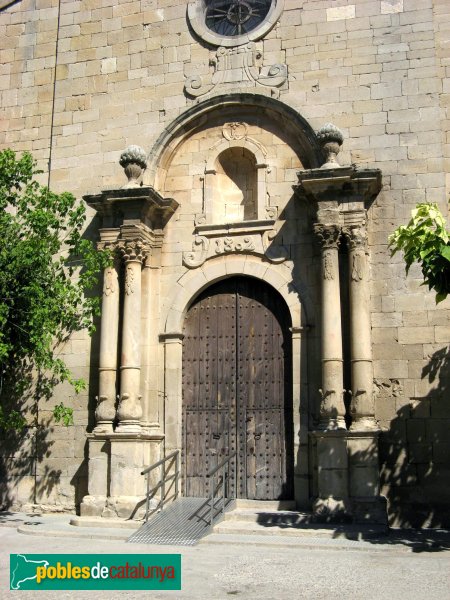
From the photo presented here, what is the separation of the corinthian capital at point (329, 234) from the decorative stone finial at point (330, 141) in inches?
37.4

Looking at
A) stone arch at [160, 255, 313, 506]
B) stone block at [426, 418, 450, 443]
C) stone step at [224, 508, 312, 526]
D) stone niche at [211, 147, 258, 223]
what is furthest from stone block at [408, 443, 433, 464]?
stone niche at [211, 147, 258, 223]

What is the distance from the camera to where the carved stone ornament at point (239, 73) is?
520 inches

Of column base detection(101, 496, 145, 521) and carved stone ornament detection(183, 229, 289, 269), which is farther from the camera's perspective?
carved stone ornament detection(183, 229, 289, 269)

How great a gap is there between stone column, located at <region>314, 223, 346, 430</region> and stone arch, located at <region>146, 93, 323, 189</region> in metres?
1.55

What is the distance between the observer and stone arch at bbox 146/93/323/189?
12969 mm

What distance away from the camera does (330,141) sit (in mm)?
12133

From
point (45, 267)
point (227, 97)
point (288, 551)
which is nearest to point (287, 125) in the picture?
point (227, 97)

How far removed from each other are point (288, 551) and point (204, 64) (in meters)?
8.51

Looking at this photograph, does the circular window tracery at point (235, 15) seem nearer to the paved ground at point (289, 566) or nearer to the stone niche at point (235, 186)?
the stone niche at point (235, 186)

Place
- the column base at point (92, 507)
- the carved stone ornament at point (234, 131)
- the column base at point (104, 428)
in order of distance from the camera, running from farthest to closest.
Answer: the carved stone ornament at point (234, 131) → the column base at point (104, 428) → the column base at point (92, 507)

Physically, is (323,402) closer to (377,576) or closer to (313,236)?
(313,236)

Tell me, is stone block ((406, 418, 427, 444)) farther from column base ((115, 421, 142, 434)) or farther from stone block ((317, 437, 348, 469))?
column base ((115, 421, 142, 434))

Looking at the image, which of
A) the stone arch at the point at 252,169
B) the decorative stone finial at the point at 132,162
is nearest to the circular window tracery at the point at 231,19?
the stone arch at the point at 252,169

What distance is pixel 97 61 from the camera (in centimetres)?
1438
